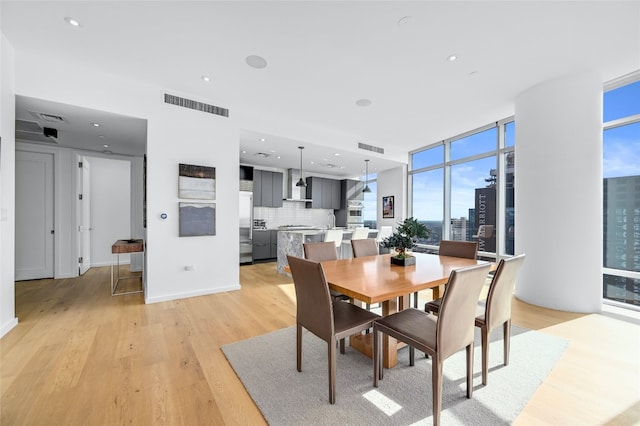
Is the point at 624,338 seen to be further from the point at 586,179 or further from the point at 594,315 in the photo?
the point at 586,179

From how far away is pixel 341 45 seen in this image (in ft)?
8.54

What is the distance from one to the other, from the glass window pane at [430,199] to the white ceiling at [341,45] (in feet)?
7.45

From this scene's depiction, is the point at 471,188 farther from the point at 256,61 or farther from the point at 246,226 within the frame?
the point at 246,226

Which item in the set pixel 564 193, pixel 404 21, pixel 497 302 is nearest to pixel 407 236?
pixel 497 302

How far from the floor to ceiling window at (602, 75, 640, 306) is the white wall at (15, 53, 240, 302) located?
5.08 metres

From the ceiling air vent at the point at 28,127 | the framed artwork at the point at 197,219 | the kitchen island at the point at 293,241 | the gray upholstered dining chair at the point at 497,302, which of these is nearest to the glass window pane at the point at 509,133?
the kitchen island at the point at 293,241

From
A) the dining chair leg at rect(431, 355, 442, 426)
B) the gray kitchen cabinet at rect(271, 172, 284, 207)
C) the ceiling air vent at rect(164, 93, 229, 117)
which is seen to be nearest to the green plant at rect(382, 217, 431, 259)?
the dining chair leg at rect(431, 355, 442, 426)

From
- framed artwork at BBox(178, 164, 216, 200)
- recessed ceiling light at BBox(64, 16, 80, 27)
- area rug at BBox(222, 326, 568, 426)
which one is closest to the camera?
area rug at BBox(222, 326, 568, 426)

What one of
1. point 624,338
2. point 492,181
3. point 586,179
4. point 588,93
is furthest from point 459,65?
point 624,338

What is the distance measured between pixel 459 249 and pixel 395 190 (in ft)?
14.2

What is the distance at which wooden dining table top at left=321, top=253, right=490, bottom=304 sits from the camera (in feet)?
5.20

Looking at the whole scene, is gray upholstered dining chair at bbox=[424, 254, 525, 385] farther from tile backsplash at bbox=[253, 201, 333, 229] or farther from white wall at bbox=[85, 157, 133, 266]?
white wall at bbox=[85, 157, 133, 266]

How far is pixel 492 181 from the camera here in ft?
15.6

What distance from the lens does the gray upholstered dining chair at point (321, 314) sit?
5.27 feet
